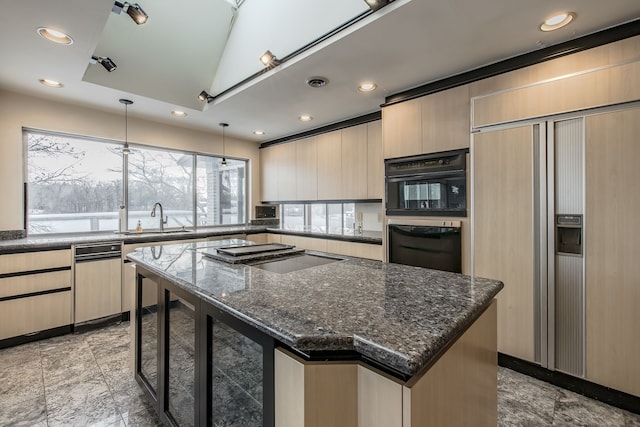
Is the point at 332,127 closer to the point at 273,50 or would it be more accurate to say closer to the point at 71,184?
the point at 273,50

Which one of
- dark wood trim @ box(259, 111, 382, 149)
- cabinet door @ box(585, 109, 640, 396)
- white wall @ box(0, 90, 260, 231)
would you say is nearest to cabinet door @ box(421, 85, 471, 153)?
cabinet door @ box(585, 109, 640, 396)

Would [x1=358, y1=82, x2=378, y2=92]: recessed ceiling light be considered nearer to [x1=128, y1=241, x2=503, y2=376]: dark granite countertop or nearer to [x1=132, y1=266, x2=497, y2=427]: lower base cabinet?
[x1=128, y1=241, x2=503, y2=376]: dark granite countertop

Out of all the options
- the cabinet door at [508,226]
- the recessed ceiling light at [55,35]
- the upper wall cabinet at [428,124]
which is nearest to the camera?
the recessed ceiling light at [55,35]

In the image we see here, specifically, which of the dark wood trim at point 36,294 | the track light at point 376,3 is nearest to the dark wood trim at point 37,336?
the dark wood trim at point 36,294

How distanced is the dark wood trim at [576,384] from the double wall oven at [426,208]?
80cm

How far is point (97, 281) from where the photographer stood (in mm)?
3123

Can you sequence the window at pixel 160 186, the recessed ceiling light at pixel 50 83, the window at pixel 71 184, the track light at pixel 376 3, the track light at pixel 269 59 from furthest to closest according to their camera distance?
the window at pixel 160 186 → the window at pixel 71 184 → the recessed ceiling light at pixel 50 83 → the track light at pixel 269 59 → the track light at pixel 376 3

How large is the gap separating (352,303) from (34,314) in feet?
11.2

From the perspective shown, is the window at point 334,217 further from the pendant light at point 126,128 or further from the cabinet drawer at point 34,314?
the cabinet drawer at point 34,314

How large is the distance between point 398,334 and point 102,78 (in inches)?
139

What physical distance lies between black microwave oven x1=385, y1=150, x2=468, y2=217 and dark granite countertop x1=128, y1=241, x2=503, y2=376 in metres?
1.28

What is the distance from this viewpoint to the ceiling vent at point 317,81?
267cm

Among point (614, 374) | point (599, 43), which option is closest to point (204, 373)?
point (614, 374)

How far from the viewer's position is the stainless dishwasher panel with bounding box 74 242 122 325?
3012 millimetres
